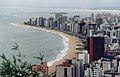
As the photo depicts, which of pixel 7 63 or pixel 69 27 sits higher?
pixel 7 63

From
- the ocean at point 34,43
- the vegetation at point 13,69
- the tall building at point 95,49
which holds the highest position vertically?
the vegetation at point 13,69

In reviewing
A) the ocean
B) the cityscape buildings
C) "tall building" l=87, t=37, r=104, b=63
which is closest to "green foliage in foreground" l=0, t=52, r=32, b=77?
the ocean

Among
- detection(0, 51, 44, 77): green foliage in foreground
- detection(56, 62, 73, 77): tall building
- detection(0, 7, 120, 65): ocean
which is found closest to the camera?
detection(0, 51, 44, 77): green foliage in foreground

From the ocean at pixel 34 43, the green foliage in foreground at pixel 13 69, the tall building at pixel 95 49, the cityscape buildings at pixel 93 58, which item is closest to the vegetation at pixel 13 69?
the green foliage in foreground at pixel 13 69

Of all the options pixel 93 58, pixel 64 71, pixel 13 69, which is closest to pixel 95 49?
pixel 93 58

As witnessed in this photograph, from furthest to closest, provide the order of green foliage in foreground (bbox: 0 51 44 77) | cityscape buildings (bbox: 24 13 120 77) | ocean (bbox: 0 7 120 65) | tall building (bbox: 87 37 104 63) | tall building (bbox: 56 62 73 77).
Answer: ocean (bbox: 0 7 120 65) < tall building (bbox: 87 37 104 63) < cityscape buildings (bbox: 24 13 120 77) < tall building (bbox: 56 62 73 77) < green foliage in foreground (bbox: 0 51 44 77)

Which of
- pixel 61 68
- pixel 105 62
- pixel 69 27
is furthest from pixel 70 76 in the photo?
pixel 69 27

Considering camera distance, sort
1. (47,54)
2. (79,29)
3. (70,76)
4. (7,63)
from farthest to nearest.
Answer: (79,29) → (47,54) → (70,76) → (7,63)

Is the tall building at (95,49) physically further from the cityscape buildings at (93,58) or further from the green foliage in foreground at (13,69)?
the green foliage in foreground at (13,69)

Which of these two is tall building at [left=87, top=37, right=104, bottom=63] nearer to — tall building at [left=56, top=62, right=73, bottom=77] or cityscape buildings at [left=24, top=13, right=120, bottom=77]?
cityscape buildings at [left=24, top=13, right=120, bottom=77]

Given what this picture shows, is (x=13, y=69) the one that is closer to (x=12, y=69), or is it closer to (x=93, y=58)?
(x=12, y=69)

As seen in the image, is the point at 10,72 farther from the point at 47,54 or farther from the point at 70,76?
the point at 47,54
